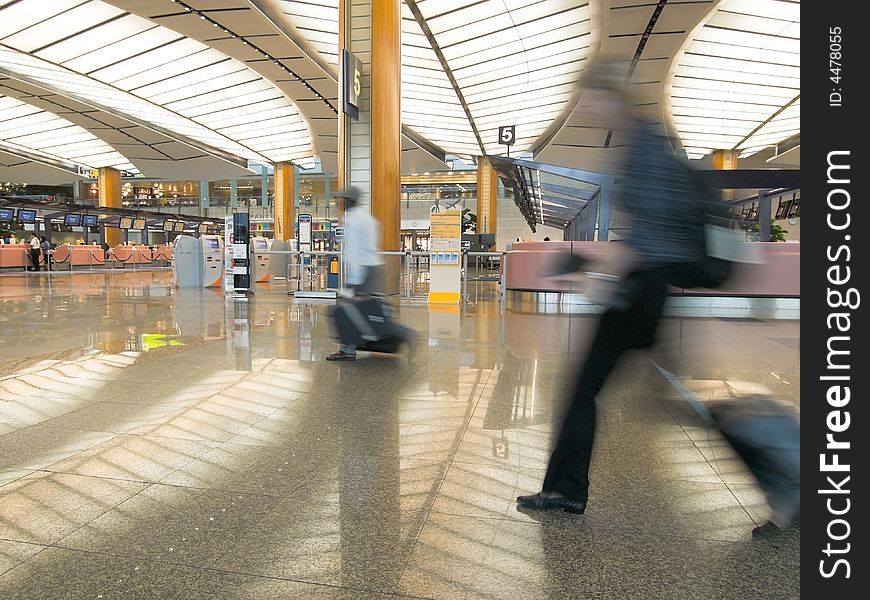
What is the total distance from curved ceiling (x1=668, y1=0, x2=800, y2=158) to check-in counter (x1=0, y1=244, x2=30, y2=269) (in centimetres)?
2509

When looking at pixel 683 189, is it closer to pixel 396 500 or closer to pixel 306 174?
pixel 396 500

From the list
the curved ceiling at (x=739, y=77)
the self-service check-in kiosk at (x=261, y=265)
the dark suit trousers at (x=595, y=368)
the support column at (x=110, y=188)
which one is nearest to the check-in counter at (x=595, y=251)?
the curved ceiling at (x=739, y=77)

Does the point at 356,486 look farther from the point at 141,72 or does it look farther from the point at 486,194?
the point at 486,194

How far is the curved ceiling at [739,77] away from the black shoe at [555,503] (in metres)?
10.4

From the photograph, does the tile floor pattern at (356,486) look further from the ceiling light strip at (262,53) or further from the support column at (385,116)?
the ceiling light strip at (262,53)

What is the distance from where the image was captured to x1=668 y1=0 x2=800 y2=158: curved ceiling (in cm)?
1502

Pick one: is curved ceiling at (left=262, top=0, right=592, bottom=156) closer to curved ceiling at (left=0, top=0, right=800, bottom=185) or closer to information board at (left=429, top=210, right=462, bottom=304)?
curved ceiling at (left=0, top=0, right=800, bottom=185)

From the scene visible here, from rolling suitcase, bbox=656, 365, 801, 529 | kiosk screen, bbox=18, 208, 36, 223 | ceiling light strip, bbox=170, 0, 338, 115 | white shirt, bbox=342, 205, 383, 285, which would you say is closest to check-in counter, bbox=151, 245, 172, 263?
kiosk screen, bbox=18, 208, 36, 223

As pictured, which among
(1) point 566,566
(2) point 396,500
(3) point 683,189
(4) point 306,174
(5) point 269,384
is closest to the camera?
(1) point 566,566

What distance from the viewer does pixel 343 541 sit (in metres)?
1.90
